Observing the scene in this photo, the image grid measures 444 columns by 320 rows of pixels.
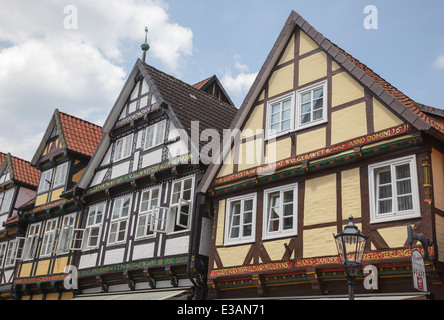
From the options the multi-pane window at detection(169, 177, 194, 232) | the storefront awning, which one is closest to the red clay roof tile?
the storefront awning

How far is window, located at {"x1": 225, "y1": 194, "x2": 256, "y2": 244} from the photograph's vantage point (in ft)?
50.5

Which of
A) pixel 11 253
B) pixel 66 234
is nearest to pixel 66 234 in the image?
pixel 66 234

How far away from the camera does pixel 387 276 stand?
11.8 meters

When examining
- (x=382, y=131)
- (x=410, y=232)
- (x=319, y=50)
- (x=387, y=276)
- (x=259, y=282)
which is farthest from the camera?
(x=319, y=50)

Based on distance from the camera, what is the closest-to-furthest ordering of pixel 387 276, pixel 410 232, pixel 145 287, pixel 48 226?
pixel 410 232 → pixel 387 276 → pixel 145 287 → pixel 48 226

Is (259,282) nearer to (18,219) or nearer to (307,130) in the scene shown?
(307,130)

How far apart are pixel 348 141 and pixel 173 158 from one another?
6984 millimetres

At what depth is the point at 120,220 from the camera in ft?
65.4

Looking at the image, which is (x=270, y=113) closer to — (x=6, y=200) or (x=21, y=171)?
(x=21, y=171)

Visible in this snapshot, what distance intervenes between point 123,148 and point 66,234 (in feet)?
14.4

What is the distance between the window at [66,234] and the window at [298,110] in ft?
32.1

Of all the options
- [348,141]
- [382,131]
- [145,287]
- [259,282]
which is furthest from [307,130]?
[145,287]

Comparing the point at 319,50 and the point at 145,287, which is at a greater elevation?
the point at 319,50

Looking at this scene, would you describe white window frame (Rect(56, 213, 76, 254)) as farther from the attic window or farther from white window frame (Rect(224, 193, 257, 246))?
white window frame (Rect(224, 193, 257, 246))
